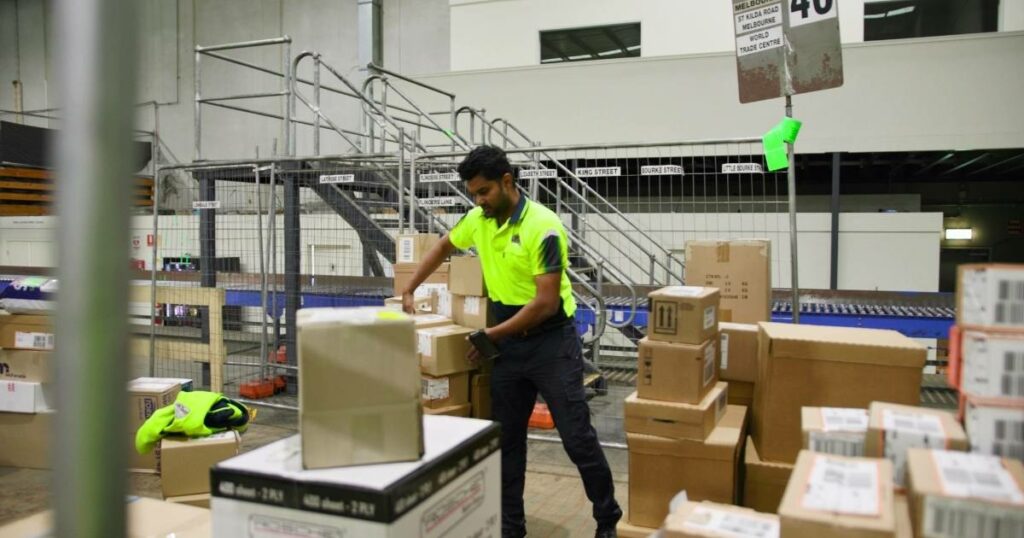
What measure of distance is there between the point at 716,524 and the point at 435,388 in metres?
2.14

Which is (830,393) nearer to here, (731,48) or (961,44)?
(961,44)

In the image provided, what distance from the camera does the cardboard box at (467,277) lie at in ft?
12.5

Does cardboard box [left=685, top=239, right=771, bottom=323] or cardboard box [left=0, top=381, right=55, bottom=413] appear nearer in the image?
cardboard box [left=685, top=239, right=771, bottom=323]

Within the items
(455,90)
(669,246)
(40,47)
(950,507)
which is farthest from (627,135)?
(40,47)

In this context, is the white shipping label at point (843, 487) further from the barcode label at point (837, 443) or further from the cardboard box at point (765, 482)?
the cardboard box at point (765, 482)

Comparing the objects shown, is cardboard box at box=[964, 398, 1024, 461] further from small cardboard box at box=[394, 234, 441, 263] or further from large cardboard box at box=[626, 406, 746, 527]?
small cardboard box at box=[394, 234, 441, 263]

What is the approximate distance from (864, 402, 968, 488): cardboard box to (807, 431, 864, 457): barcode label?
→ 1.5 inches

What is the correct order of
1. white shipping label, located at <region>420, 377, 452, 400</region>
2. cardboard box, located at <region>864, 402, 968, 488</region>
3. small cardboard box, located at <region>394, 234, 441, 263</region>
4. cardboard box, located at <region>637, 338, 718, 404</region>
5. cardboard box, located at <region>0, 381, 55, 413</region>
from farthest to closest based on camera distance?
1. small cardboard box, located at <region>394, 234, 441, 263</region>
2. cardboard box, located at <region>0, 381, 55, 413</region>
3. white shipping label, located at <region>420, 377, 452, 400</region>
4. cardboard box, located at <region>637, 338, 718, 404</region>
5. cardboard box, located at <region>864, 402, 968, 488</region>

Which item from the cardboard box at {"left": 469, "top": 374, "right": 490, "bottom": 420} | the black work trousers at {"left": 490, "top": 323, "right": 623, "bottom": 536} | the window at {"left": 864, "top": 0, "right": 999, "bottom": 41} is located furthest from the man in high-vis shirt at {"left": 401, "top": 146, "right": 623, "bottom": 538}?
the window at {"left": 864, "top": 0, "right": 999, "bottom": 41}

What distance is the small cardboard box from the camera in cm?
466

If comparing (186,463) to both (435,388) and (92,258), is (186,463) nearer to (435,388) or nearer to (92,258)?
(435,388)

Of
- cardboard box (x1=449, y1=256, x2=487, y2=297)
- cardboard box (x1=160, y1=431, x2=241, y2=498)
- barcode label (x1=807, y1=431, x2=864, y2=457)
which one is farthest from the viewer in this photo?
cardboard box (x1=449, y1=256, x2=487, y2=297)

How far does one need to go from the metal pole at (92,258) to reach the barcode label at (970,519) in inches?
57.3

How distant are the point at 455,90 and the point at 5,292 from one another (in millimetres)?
5665
